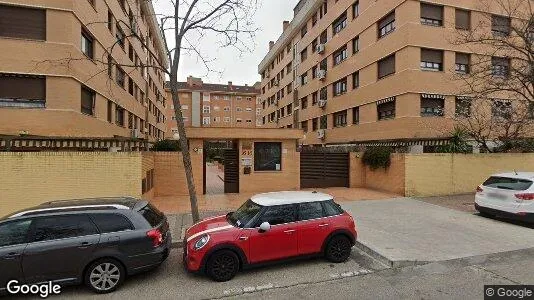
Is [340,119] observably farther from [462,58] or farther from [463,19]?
[463,19]

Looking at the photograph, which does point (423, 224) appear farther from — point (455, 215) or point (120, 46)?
point (120, 46)

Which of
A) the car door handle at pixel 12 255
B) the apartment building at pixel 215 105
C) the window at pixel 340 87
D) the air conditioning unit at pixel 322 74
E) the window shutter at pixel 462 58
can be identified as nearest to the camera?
the car door handle at pixel 12 255

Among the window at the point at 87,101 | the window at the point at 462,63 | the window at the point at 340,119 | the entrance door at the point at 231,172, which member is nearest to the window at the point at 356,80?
the window at the point at 340,119

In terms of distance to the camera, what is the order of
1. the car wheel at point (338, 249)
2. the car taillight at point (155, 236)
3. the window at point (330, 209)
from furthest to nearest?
1. the window at point (330, 209)
2. the car wheel at point (338, 249)
3. the car taillight at point (155, 236)

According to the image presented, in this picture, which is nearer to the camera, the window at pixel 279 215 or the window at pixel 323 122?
the window at pixel 279 215

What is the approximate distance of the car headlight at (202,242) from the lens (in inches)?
209

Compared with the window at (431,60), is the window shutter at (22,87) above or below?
below

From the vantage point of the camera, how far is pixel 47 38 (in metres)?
12.3

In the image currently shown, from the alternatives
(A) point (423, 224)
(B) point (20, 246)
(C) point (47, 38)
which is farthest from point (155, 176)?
(A) point (423, 224)

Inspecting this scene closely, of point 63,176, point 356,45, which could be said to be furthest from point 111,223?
point 356,45

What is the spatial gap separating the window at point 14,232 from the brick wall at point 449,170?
12.8m

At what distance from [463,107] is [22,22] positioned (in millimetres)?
21199

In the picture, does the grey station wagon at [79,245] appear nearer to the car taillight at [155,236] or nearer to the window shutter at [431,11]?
the car taillight at [155,236]

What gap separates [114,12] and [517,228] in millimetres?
21924
